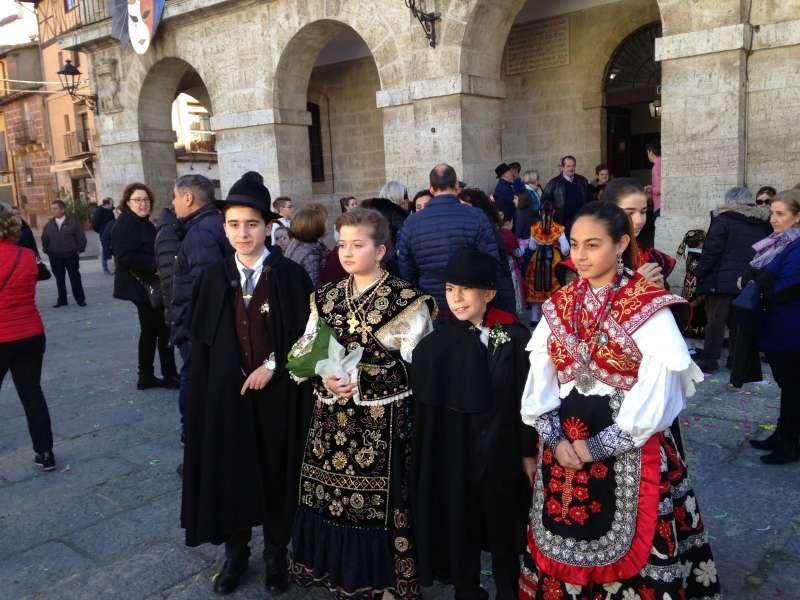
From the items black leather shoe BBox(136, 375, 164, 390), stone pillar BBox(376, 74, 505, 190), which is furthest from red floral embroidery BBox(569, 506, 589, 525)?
stone pillar BBox(376, 74, 505, 190)

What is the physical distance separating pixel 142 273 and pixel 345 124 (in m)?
10.5

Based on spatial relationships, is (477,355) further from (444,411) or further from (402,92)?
(402,92)

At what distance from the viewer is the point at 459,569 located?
268 centimetres

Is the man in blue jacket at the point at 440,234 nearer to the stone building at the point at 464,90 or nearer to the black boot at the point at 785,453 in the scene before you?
the black boot at the point at 785,453

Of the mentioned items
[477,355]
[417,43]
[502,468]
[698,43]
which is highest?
[417,43]

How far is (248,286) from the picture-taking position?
3.18 meters

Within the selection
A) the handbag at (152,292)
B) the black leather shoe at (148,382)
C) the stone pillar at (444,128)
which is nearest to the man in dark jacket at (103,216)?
the stone pillar at (444,128)

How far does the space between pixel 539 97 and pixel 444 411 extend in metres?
11.0

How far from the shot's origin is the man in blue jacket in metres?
5.05

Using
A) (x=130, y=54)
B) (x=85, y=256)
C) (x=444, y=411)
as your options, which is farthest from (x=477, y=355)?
(x=85, y=256)

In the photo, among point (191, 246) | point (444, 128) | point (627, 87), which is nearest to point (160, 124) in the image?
point (444, 128)

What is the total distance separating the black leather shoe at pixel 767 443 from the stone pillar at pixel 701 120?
4157 millimetres

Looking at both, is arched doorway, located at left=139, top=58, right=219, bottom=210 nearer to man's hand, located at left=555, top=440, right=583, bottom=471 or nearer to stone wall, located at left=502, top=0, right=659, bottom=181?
stone wall, located at left=502, top=0, right=659, bottom=181

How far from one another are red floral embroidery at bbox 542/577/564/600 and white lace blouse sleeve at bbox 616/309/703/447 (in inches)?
23.3
